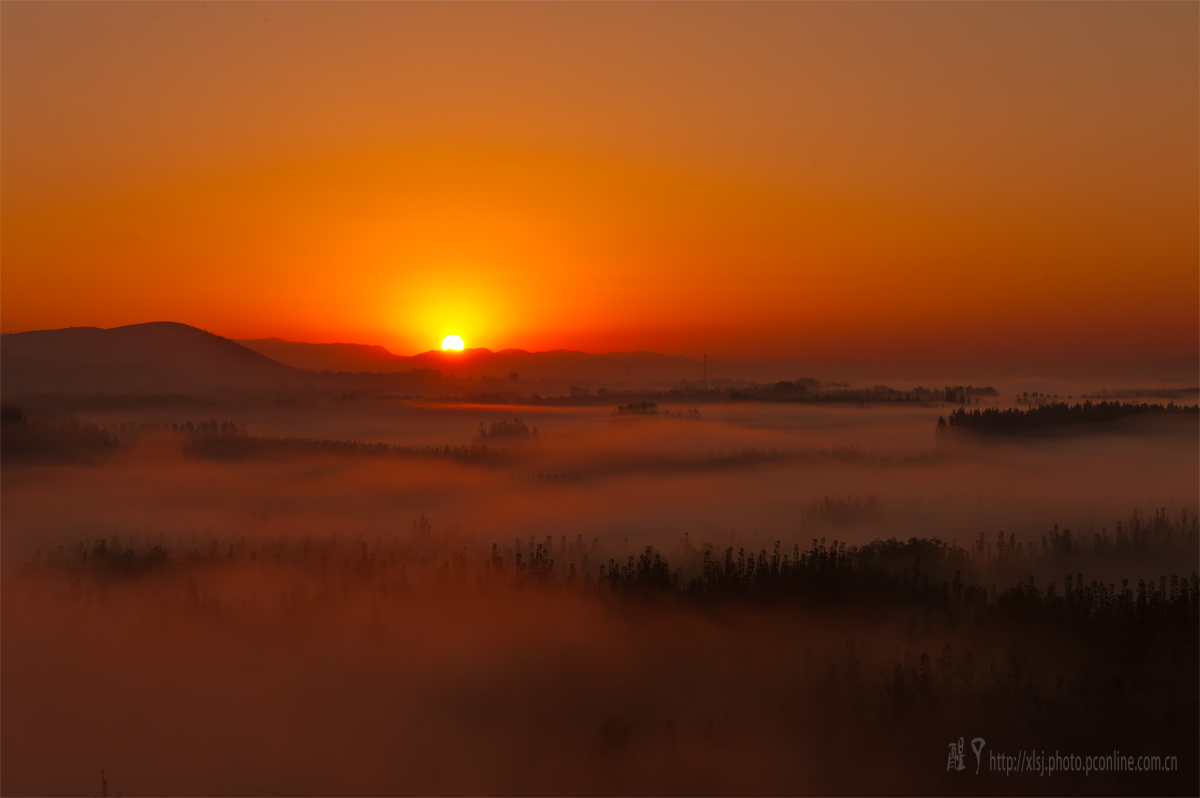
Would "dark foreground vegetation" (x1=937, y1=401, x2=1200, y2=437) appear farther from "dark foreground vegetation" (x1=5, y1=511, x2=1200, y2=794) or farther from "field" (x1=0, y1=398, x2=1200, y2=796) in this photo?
"dark foreground vegetation" (x1=5, y1=511, x2=1200, y2=794)

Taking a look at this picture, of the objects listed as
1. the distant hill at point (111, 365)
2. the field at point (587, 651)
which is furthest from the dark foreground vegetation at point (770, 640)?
the distant hill at point (111, 365)

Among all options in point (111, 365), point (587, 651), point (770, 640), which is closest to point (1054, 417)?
point (770, 640)

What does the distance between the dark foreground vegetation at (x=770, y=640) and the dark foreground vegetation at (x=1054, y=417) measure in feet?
150

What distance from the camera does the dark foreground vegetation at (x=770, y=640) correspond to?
37.1ft

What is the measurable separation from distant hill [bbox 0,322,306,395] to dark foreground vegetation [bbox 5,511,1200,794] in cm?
14780

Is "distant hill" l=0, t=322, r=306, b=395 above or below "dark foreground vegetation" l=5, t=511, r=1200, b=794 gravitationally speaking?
above

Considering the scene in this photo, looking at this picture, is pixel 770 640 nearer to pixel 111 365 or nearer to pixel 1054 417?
pixel 1054 417

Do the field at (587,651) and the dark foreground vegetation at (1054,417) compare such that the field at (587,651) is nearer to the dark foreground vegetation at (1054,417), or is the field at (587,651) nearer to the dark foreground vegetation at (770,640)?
the dark foreground vegetation at (770,640)

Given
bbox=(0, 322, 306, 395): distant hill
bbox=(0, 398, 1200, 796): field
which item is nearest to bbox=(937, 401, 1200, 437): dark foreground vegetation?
bbox=(0, 398, 1200, 796): field

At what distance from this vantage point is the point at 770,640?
15070mm

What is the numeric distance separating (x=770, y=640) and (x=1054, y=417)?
6132 cm

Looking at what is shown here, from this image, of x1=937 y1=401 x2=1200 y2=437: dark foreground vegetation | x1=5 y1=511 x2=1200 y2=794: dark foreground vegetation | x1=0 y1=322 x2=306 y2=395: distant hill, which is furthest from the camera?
x1=0 y1=322 x2=306 y2=395: distant hill

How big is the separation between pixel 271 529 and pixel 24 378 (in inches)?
6031

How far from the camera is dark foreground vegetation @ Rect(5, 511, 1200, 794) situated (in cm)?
1130
